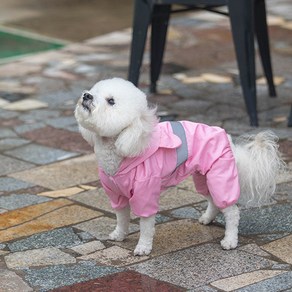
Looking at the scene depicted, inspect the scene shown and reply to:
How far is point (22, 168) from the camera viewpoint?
5.61m

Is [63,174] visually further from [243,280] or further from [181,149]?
[243,280]

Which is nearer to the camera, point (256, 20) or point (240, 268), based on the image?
Answer: point (240, 268)

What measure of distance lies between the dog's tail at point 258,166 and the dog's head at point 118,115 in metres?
0.58

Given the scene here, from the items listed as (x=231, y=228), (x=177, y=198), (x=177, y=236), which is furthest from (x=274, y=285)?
(x=177, y=198)

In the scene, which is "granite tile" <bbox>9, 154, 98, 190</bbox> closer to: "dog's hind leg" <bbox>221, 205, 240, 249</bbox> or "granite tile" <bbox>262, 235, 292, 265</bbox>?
"dog's hind leg" <bbox>221, 205, 240, 249</bbox>

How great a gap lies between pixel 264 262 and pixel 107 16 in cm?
654

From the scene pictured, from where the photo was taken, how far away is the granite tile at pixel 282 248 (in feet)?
13.6

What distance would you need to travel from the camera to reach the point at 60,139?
6160 mm

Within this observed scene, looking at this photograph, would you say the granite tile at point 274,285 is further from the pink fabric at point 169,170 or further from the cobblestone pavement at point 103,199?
the pink fabric at point 169,170

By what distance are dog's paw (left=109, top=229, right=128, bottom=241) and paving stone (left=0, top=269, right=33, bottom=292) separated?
57 centimetres

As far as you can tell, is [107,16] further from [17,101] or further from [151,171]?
[151,171]

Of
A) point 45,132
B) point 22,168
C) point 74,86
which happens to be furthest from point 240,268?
point 74,86

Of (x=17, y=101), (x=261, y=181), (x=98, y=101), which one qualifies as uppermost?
(x=98, y=101)

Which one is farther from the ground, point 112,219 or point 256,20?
point 256,20
